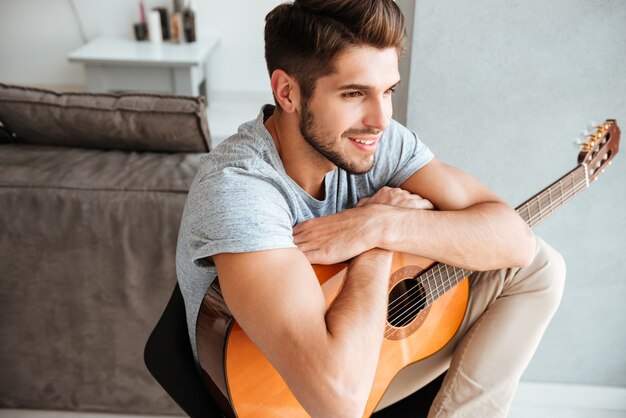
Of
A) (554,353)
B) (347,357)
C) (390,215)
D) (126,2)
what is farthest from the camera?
(126,2)

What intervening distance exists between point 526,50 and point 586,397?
3.94 feet

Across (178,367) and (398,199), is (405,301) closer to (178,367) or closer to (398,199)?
(398,199)

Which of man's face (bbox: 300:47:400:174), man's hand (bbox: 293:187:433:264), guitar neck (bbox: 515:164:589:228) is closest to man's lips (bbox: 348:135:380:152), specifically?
man's face (bbox: 300:47:400:174)

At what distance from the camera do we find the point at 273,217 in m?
0.99

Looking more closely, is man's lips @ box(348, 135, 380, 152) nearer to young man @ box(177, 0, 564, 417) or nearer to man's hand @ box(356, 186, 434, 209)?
young man @ box(177, 0, 564, 417)

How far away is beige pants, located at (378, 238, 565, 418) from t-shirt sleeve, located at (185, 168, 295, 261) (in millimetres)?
526

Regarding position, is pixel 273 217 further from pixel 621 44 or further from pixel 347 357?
pixel 621 44

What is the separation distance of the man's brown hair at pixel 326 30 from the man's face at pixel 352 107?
2cm

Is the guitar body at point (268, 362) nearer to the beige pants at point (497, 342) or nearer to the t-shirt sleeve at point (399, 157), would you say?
the beige pants at point (497, 342)

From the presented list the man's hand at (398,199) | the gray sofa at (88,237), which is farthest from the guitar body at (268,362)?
the gray sofa at (88,237)

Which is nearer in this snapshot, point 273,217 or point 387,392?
point 273,217

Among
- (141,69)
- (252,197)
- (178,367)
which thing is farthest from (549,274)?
(141,69)

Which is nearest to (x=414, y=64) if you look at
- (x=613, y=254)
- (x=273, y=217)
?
(x=273, y=217)

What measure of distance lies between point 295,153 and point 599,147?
30.1 inches
